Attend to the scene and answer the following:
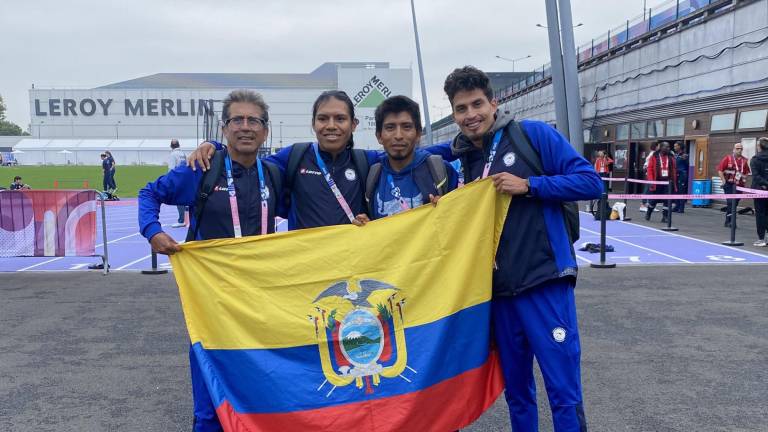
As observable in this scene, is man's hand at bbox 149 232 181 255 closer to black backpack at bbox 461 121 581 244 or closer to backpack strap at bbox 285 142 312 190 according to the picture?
backpack strap at bbox 285 142 312 190

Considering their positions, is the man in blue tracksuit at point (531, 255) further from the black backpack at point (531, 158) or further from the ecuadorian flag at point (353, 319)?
the ecuadorian flag at point (353, 319)

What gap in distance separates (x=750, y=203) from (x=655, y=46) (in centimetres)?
835

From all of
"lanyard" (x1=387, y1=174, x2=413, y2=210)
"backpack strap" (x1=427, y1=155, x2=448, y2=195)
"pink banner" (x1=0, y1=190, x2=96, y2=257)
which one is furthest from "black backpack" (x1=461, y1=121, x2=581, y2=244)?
"pink banner" (x1=0, y1=190, x2=96, y2=257)

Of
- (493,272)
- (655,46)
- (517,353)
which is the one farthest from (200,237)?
(655,46)

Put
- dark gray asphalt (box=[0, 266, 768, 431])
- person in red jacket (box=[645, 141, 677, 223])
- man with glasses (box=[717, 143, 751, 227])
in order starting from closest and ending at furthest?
dark gray asphalt (box=[0, 266, 768, 431]), man with glasses (box=[717, 143, 751, 227]), person in red jacket (box=[645, 141, 677, 223])

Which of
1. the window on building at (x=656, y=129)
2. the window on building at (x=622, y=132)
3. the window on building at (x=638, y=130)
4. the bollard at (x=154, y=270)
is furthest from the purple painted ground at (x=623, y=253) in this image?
the window on building at (x=622, y=132)

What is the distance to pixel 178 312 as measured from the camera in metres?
7.17

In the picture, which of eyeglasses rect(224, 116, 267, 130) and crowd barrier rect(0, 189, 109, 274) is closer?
eyeglasses rect(224, 116, 267, 130)

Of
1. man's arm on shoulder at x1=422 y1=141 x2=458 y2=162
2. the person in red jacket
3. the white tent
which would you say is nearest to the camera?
man's arm on shoulder at x1=422 y1=141 x2=458 y2=162

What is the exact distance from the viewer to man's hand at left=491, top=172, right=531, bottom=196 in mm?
3145

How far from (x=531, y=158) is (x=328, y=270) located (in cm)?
138

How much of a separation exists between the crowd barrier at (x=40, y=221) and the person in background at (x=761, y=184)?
12.9 m

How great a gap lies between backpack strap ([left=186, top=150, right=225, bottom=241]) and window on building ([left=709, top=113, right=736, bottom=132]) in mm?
19171

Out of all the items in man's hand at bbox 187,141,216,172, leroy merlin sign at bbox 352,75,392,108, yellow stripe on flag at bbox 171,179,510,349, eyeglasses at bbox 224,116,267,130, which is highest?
leroy merlin sign at bbox 352,75,392,108
